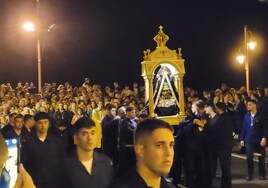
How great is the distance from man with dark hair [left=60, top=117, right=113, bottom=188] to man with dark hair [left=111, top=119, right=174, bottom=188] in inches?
71.0

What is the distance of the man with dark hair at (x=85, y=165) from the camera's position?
192 inches

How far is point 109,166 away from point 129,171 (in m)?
2.17

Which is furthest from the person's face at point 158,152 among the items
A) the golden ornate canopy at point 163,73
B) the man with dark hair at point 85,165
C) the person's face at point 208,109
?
the golden ornate canopy at point 163,73

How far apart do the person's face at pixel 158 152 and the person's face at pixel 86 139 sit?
214cm

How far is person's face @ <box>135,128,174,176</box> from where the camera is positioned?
2.97 m

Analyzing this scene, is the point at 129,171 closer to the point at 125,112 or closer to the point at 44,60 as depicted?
the point at 125,112

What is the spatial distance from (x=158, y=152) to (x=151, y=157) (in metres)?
0.05

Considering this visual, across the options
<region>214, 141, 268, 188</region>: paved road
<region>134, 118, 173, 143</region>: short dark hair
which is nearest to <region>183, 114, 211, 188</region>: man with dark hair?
<region>214, 141, 268, 188</region>: paved road

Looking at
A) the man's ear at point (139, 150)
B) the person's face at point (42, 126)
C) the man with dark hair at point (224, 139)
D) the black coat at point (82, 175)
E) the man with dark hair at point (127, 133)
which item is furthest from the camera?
the man with dark hair at point (127, 133)

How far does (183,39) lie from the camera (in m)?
36.5

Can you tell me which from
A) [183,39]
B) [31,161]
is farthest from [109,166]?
[183,39]

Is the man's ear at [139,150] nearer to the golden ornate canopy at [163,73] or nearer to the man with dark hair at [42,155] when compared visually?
the man with dark hair at [42,155]

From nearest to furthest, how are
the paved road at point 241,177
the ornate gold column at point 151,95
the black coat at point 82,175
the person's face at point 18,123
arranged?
the black coat at point 82,175
the person's face at point 18,123
the paved road at point 241,177
the ornate gold column at point 151,95

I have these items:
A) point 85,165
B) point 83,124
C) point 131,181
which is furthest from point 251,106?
point 131,181
